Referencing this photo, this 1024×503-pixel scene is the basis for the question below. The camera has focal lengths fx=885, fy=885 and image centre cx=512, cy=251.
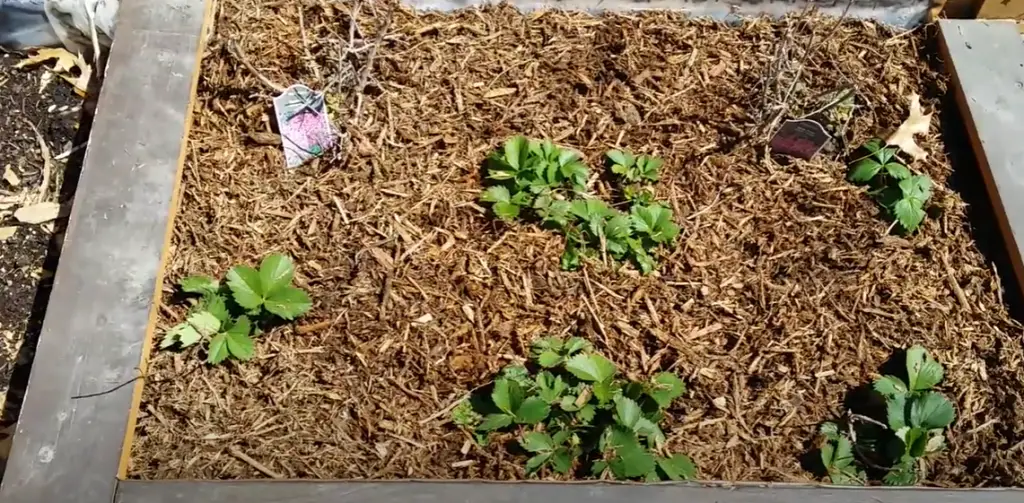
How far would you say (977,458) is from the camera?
1.97 m

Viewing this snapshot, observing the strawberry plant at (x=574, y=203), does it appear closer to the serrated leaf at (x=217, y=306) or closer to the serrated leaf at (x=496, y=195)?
the serrated leaf at (x=496, y=195)

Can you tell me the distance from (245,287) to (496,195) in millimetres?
643

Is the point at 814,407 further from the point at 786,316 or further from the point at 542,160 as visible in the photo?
the point at 542,160

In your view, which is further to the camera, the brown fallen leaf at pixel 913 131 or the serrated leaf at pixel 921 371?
the brown fallen leaf at pixel 913 131

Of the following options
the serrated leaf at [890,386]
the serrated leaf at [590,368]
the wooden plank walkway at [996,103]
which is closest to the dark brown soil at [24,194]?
the serrated leaf at [590,368]

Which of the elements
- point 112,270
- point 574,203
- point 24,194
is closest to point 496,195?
point 574,203

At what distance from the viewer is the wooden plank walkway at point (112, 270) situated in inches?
69.8

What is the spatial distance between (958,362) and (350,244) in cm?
148

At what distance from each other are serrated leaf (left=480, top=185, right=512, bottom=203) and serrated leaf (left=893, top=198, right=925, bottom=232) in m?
0.98

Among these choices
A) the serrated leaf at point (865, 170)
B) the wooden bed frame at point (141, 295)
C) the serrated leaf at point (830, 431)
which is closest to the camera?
the wooden bed frame at point (141, 295)

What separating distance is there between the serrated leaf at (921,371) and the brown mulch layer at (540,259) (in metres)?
0.09

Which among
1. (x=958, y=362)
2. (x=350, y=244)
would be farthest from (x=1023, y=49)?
(x=350, y=244)

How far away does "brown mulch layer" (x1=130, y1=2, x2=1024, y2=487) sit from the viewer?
1944 mm

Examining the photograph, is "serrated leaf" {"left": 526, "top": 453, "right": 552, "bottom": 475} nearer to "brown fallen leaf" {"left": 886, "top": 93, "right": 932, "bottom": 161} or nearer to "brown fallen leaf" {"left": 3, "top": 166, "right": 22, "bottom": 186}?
"brown fallen leaf" {"left": 886, "top": 93, "right": 932, "bottom": 161}
